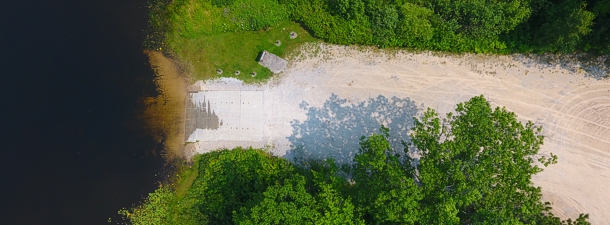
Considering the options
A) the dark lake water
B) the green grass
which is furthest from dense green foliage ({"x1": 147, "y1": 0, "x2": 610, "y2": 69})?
the dark lake water

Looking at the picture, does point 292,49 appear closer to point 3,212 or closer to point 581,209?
point 581,209

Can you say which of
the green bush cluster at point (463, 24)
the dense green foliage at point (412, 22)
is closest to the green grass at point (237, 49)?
the dense green foliage at point (412, 22)

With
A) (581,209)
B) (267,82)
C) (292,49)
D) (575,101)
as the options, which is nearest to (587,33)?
(575,101)

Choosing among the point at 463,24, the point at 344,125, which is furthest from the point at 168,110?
the point at 463,24

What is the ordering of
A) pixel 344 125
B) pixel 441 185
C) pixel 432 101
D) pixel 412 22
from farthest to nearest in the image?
pixel 344 125 → pixel 432 101 → pixel 412 22 → pixel 441 185

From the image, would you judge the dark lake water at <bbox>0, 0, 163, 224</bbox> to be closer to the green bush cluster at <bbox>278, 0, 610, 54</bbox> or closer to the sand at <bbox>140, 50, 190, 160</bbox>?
the sand at <bbox>140, 50, 190, 160</bbox>

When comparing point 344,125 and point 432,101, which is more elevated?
point 432,101

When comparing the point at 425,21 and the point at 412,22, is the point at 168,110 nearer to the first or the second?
the point at 412,22
